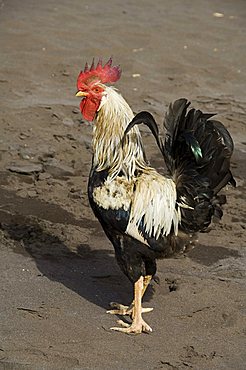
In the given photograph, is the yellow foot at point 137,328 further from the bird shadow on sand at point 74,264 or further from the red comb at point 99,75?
the red comb at point 99,75

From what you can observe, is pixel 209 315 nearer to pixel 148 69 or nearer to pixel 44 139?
pixel 44 139

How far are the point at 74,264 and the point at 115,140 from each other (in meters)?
1.42

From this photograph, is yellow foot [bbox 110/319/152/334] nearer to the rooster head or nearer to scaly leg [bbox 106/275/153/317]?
Result: scaly leg [bbox 106/275/153/317]

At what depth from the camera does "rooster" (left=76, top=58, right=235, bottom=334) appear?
547cm

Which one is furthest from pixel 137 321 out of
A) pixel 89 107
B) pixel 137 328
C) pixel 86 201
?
pixel 86 201

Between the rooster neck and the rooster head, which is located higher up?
the rooster head

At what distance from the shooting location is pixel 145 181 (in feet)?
18.1

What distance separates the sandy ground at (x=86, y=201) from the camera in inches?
213

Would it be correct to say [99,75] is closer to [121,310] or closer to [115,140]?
[115,140]

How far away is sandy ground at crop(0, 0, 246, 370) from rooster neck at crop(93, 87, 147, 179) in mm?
1142

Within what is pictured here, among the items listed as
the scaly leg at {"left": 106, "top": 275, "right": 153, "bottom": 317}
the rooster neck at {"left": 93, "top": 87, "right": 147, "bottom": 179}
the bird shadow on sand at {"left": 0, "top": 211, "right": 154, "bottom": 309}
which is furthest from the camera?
the bird shadow on sand at {"left": 0, "top": 211, "right": 154, "bottom": 309}

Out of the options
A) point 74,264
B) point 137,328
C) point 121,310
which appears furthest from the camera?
point 74,264

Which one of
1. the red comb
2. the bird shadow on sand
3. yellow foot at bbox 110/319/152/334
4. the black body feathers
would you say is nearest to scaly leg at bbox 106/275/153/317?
the bird shadow on sand

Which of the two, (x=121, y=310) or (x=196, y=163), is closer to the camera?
(x=196, y=163)
